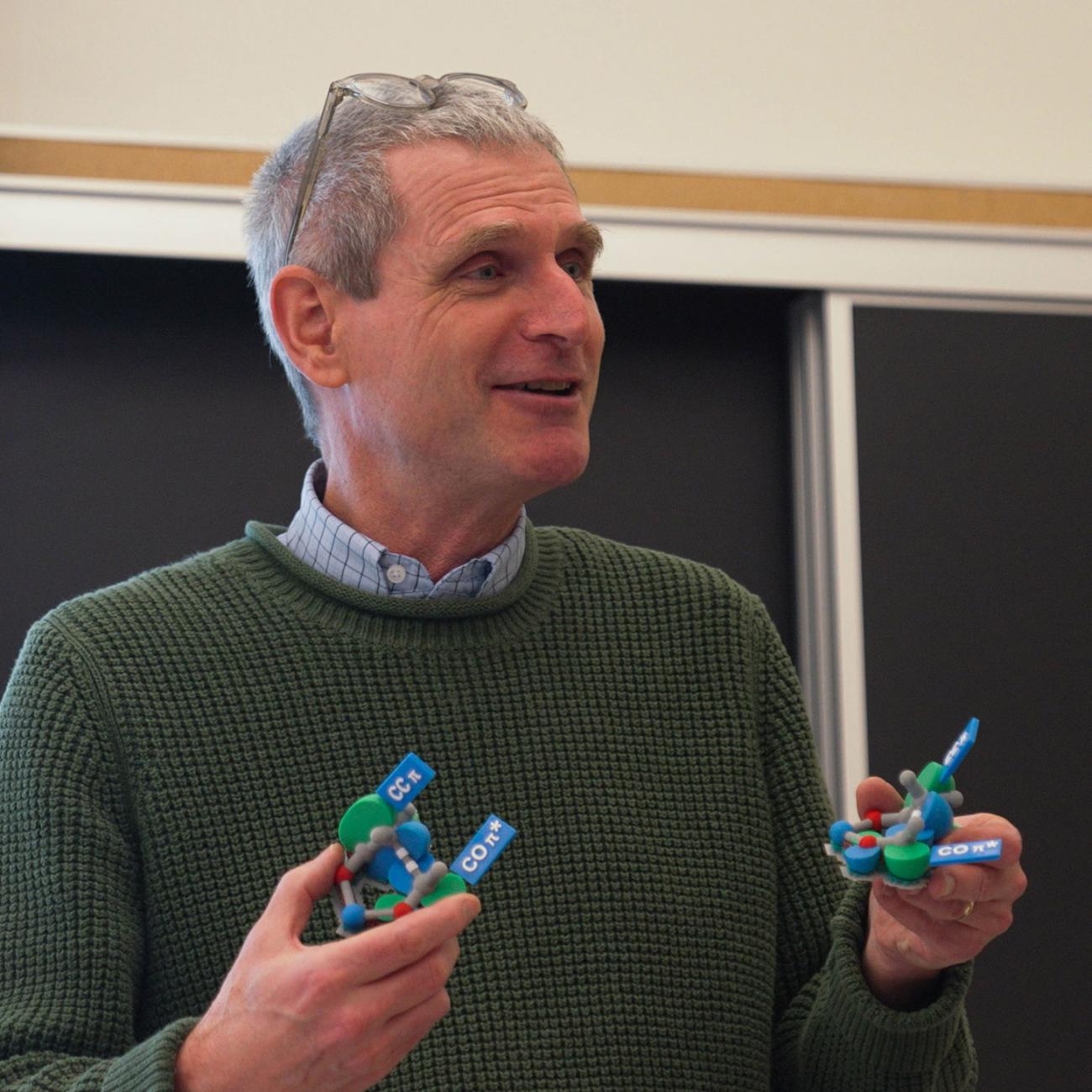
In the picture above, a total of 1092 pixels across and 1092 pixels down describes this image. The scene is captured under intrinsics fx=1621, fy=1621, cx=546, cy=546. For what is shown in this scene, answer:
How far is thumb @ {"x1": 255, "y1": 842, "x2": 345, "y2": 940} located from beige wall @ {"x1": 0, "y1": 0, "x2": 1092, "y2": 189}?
1546mm

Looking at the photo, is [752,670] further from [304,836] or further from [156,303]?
[156,303]

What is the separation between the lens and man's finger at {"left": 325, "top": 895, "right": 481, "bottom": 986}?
37.1 inches

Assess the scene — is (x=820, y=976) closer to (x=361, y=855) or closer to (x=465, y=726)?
(x=465, y=726)

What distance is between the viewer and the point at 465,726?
4.66 ft

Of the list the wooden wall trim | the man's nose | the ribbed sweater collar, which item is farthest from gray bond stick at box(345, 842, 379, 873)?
the wooden wall trim

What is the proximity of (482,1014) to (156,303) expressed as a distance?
1.37 m

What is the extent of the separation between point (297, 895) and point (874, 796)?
1.46 feet

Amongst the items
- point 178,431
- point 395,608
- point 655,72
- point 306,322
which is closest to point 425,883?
point 395,608

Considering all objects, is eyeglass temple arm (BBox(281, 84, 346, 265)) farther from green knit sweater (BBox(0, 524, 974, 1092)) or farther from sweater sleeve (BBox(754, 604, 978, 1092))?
sweater sleeve (BBox(754, 604, 978, 1092))

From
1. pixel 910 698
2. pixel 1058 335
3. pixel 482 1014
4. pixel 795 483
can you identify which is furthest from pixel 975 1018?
pixel 482 1014

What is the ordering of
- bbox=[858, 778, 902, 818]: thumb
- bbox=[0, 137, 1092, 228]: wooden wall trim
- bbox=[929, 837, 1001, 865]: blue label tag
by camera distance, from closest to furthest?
1. bbox=[929, 837, 1001, 865]: blue label tag
2. bbox=[858, 778, 902, 818]: thumb
3. bbox=[0, 137, 1092, 228]: wooden wall trim

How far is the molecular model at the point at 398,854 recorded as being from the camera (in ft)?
3.24

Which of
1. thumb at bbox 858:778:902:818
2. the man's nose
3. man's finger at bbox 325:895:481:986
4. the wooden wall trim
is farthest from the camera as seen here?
the wooden wall trim

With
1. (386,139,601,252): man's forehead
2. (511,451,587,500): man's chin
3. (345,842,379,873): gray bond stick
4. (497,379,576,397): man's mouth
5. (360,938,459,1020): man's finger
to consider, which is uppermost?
(386,139,601,252): man's forehead
